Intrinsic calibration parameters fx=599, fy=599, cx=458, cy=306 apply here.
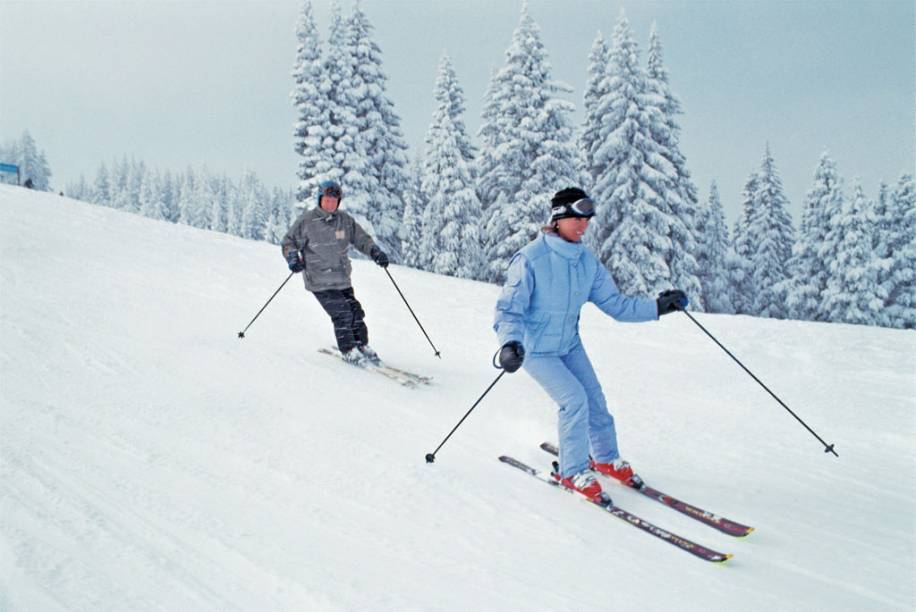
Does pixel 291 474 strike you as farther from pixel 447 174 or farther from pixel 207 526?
pixel 447 174

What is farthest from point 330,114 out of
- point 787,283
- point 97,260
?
point 787,283

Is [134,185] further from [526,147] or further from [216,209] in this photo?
[526,147]

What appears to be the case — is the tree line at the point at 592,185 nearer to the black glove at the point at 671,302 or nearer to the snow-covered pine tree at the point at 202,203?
the black glove at the point at 671,302

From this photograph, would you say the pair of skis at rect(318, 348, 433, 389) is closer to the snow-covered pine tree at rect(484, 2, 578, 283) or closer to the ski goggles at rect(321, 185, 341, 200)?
the ski goggles at rect(321, 185, 341, 200)

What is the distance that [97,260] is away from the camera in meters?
11.0

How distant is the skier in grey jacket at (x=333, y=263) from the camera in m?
7.08

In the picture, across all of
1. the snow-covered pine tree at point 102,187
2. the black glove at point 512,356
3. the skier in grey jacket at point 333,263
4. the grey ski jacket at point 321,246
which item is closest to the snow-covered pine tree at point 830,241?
the skier in grey jacket at point 333,263

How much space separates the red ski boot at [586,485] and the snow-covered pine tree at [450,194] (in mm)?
25245

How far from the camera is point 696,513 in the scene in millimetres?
4117

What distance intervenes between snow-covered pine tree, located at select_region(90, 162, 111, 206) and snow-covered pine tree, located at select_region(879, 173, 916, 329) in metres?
106

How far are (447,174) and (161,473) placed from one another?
27.1m

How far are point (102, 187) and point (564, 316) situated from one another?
Answer: 116158 mm

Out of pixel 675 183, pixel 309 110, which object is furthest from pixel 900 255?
pixel 309 110

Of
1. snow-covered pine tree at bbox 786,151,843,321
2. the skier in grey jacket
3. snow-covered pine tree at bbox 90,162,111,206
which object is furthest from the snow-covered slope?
snow-covered pine tree at bbox 90,162,111,206
